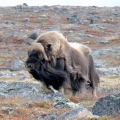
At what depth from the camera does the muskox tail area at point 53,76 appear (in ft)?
31.0

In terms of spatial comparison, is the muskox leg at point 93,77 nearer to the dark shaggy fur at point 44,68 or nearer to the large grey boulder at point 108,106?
the dark shaggy fur at point 44,68

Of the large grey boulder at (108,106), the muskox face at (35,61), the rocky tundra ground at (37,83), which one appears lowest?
the rocky tundra ground at (37,83)

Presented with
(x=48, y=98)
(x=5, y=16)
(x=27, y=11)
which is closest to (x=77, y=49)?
(x=48, y=98)

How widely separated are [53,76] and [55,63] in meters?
0.30

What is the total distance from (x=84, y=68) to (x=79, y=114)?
16.2 ft

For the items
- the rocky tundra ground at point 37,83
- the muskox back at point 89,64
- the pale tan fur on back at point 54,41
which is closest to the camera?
the rocky tundra ground at point 37,83

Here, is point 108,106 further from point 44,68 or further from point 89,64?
point 89,64

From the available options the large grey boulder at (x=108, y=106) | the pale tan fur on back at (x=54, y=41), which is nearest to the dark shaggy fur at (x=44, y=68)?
the pale tan fur on back at (x=54, y=41)

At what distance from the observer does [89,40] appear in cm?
3853

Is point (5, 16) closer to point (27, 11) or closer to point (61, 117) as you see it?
point (27, 11)

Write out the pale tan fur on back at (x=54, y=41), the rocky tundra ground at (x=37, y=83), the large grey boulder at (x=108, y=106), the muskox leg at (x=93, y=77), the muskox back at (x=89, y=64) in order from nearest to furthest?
the large grey boulder at (x=108, y=106) < the rocky tundra ground at (x=37, y=83) < the pale tan fur on back at (x=54, y=41) < the muskox back at (x=89, y=64) < the muskox leg at (x=93, y=77)

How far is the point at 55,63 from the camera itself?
955 centimetres

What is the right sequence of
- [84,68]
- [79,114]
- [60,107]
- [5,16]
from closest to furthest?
[79,114], [60,107], [84,68], [5,16]

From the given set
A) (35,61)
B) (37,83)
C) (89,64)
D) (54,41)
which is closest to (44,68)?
(35,61)
